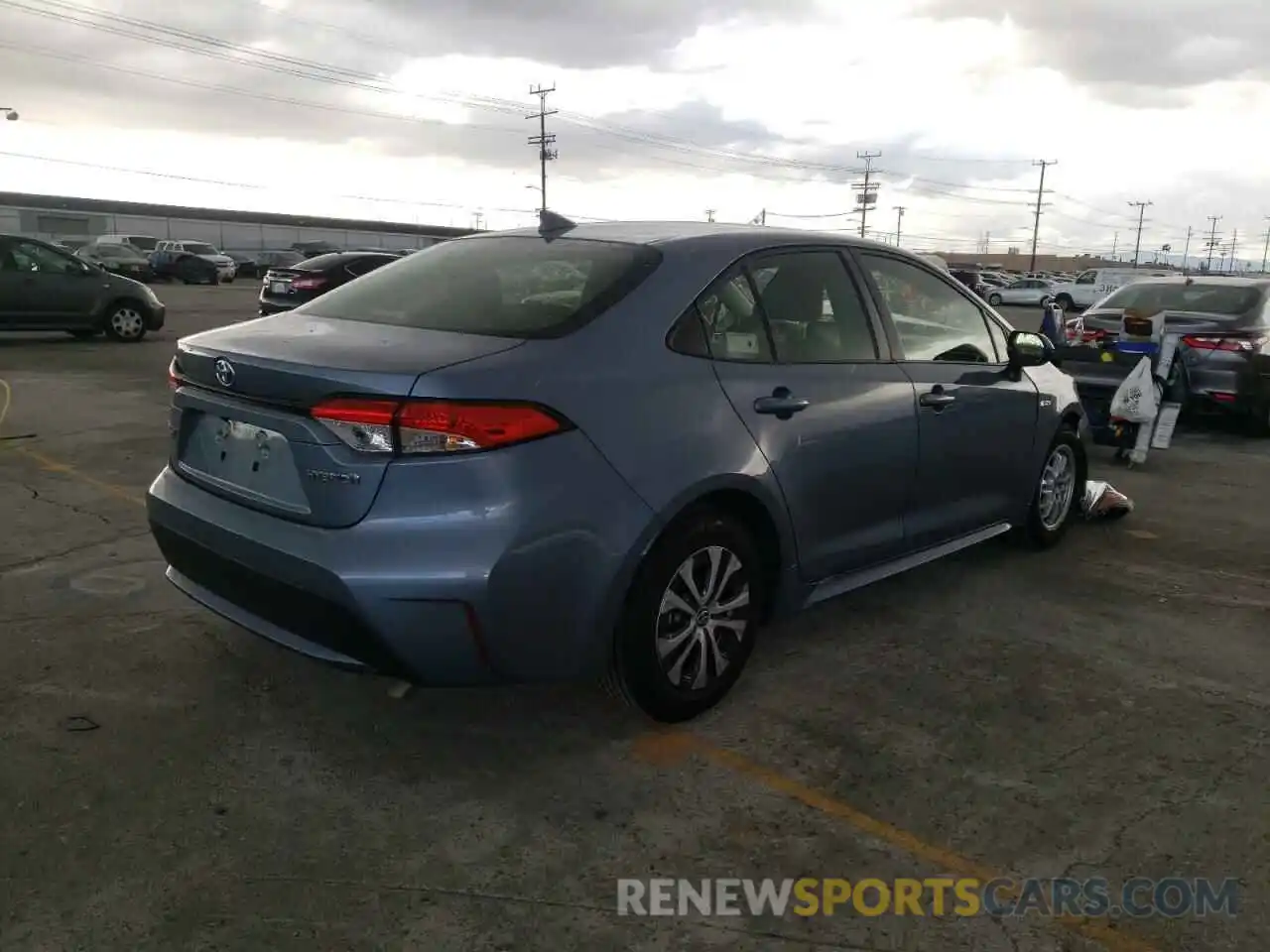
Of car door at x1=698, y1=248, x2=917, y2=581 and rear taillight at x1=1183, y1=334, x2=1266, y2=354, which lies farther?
rear taillight at x1=1183, y1=334, x2=1266, y2=354

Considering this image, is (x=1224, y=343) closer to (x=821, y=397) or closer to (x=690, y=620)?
(x=821, y=397)

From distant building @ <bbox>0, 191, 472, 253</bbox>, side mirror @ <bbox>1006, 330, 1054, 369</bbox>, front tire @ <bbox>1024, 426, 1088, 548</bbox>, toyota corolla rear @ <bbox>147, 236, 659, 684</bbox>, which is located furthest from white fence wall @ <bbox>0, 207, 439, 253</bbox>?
toyota corolla rear @ <bbox>147, 236, 659, 684</bbox>

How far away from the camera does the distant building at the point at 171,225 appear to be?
5488 centimetres

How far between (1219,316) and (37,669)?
929 centimetres

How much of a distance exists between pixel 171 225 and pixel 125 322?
51.8 m

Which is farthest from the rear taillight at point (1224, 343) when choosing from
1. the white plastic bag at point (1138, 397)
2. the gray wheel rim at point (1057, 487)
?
the gray wheel rim at point (1057, 487)

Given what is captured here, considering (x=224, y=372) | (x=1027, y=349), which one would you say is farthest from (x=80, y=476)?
(x=1027, y=349)

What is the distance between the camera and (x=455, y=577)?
2580mm

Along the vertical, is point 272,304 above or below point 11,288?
below

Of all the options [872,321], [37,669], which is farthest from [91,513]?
[872,321]

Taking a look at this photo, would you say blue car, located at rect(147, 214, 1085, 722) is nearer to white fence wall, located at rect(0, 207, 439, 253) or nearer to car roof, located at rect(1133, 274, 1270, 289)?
car roof, located at rect(1133, 274, 1270, 289)

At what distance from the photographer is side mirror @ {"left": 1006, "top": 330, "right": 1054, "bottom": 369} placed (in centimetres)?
471

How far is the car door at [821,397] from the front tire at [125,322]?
13.4 m

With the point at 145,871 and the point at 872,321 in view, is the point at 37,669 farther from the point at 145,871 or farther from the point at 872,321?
the point at 872,321
